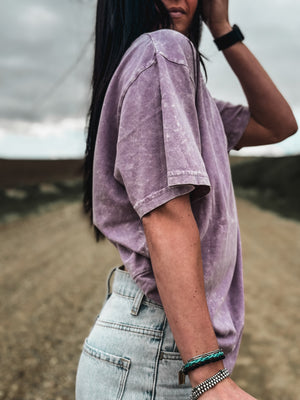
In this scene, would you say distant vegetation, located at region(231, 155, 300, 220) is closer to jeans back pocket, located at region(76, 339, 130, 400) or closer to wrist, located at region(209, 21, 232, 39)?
wrist, located at region(209, 21, 232, 39)

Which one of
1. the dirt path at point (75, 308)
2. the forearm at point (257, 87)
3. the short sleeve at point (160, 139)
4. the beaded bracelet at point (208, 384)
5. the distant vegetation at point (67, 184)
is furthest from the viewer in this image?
the distant vegetation at point (67, 184)

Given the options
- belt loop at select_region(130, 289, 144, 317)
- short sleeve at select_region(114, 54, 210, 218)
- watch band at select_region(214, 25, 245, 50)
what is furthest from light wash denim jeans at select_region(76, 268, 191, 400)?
watch band at select_region(214, 25, 245, 50)

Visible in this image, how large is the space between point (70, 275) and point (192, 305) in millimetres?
15669

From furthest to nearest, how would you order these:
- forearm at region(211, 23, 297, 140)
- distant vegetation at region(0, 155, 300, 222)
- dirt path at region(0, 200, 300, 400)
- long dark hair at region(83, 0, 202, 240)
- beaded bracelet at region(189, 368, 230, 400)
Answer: distant vegetation at region(0, 155, 300, 222)
dirt path at region(0, 200, 300, 400)
forearm at region(211, 23, 297, 140)
long dark hair at region(83, 0, 202, 240)
beaded bracelet at region(189, 368, 230, 400)

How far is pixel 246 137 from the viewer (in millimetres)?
1987

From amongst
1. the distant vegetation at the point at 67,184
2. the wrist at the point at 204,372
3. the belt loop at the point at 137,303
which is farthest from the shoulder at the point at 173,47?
the distant vegetation at the point at 67,184

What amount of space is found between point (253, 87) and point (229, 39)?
0.22 m

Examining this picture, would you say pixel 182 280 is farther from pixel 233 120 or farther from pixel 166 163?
pixel 233 120

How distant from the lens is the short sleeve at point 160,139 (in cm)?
113

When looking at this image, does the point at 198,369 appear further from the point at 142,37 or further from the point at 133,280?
the point at 142,37

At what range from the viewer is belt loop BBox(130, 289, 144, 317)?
1.29 m

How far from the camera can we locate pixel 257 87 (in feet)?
6.34

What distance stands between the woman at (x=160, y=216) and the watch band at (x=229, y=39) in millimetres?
450

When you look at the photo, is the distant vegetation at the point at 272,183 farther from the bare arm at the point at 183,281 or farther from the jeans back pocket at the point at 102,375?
the bare arm at the point at 183,281
